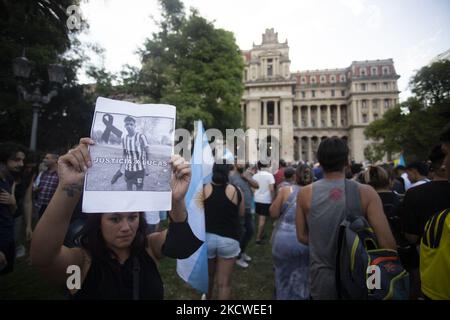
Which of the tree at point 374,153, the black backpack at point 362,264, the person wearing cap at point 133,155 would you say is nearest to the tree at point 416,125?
the tree at point 374,153

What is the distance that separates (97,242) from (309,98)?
6290cm

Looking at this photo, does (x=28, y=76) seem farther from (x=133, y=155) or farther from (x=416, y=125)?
(x=416, y=125)

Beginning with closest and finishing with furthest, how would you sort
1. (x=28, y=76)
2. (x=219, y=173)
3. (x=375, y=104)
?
(x=219, y=173)
(x=28, y=76)
(x=375, y=104)

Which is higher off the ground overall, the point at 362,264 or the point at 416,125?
the point at 416,125

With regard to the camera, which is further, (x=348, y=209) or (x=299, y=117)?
(x=299, y=117)

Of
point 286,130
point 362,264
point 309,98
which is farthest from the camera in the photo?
point 309,98

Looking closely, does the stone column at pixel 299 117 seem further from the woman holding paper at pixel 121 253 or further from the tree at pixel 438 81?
the woman holding paper at pixel 121 253

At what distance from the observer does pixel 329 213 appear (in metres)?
1.92

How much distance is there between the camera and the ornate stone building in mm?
43506

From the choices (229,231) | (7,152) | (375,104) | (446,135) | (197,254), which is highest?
(375,104)

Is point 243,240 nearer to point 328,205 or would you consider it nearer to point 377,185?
point 377,185

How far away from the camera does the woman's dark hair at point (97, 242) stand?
140cm

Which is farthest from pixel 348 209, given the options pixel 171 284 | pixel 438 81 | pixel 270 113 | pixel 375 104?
pixel 375 104

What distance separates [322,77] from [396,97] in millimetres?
17255
